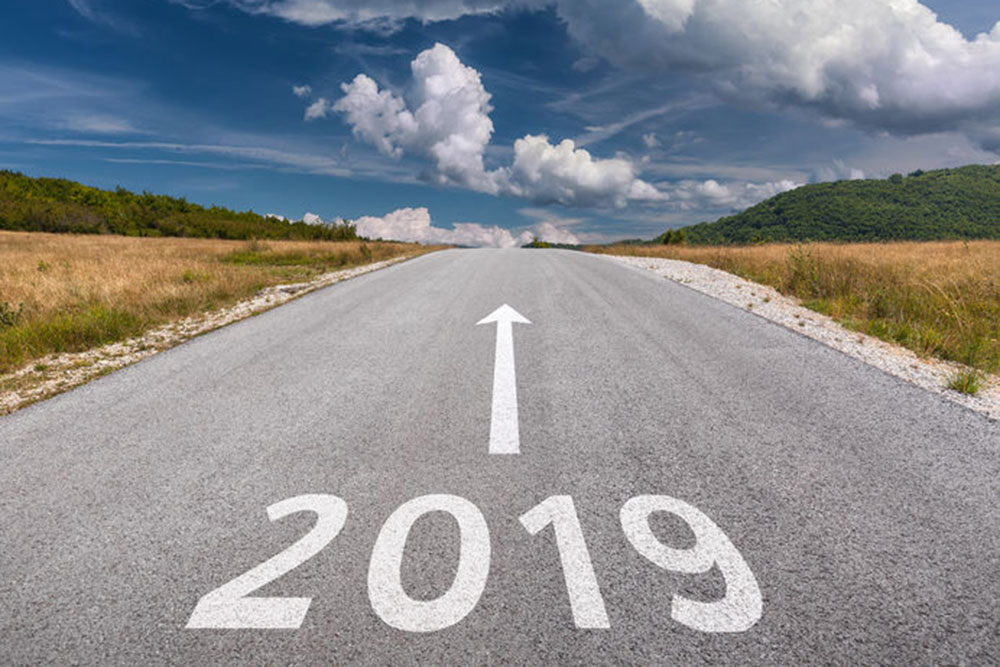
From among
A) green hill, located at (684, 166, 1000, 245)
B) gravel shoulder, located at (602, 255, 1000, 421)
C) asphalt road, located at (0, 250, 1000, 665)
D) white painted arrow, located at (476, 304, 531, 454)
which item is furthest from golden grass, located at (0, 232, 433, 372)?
green hill, located at (684, 166, 1000, 245)

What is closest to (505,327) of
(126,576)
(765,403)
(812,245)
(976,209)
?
(765,403)

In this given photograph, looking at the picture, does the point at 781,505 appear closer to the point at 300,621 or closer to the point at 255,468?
the point at 300,621

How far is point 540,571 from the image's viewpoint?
2170 millimetres

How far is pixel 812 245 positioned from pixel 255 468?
1634cm

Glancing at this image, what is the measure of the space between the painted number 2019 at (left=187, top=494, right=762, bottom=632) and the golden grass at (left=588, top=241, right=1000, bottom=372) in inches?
213

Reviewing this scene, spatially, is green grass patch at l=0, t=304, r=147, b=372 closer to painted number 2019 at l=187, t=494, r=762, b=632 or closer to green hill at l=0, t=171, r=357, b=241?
painted number 2019 at l=187, t=494, r=762, b=632

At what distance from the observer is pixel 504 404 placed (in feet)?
13.6

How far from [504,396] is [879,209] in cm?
11180

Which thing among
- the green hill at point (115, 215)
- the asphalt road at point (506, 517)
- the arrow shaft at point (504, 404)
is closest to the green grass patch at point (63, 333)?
the asphalt road at point (506, 517)

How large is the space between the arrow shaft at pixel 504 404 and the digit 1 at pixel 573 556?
70cm

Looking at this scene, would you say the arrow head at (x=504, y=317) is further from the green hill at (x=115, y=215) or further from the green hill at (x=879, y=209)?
the green hill at (x=879, y=209)

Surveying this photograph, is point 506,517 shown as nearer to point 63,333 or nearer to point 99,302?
A: point 63,333

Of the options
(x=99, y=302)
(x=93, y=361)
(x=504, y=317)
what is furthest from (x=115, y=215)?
(x=504, y=317)

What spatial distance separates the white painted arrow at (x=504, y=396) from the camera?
11.2ft
